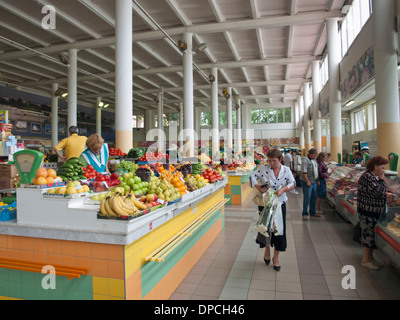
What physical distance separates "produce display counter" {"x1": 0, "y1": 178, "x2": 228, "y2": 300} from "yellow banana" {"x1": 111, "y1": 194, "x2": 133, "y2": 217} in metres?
0.09

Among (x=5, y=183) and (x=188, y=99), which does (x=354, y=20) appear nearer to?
(x=188, y=99)

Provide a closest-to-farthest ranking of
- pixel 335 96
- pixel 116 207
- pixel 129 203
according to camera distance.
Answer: pixel 116 207 → pixel 129 203 → pixel 335 96

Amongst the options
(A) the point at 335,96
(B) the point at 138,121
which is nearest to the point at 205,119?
(B) the point at 138,121

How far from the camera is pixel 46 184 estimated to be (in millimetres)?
2922

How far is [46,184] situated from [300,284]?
3.10m

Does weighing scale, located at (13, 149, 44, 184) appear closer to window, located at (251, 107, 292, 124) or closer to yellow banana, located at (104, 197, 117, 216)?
yellow banana, located at (104, 197, 117, 216)

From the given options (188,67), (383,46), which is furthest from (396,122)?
(188,67)

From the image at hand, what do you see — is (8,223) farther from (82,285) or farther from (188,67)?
(188,67)

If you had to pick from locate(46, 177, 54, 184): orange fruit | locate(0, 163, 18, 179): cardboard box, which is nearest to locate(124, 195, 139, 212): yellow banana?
locate(46, 177, 54, 184): orange fruit

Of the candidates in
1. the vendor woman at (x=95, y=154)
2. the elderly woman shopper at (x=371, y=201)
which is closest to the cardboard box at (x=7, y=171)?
the vendor woman at (x=95, y=154)

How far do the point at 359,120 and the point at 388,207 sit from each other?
1410cm

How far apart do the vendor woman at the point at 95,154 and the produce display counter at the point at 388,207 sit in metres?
4.02

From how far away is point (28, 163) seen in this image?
3.15m

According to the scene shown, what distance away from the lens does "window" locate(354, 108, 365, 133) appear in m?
16.0
